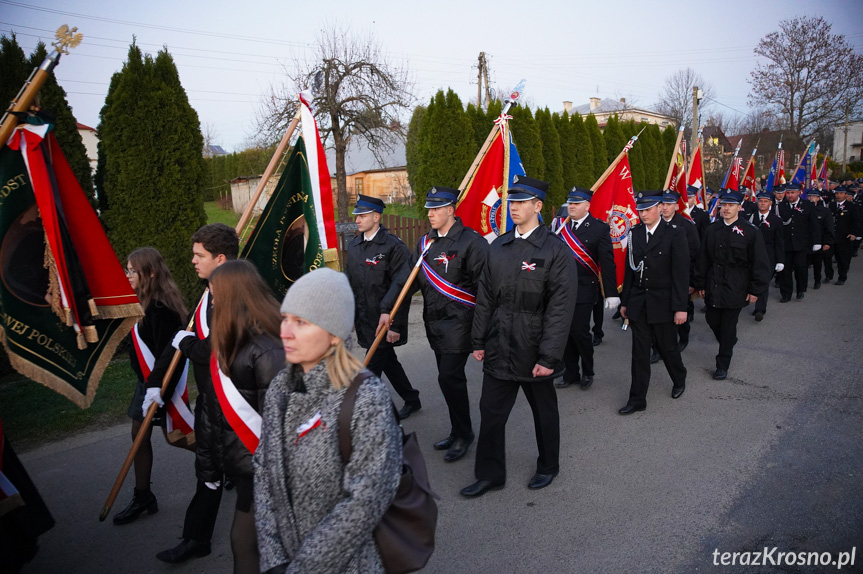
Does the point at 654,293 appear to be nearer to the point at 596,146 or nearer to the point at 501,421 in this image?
the point at 501,421

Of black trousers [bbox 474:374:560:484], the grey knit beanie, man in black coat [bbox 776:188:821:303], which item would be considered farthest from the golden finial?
man in black coat [bbox 776:188:821:303]

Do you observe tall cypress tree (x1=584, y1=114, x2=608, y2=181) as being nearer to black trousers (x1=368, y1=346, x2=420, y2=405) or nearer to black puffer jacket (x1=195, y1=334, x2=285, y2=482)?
black trousers (x1=368, y1=346, x2=420, y2=405)

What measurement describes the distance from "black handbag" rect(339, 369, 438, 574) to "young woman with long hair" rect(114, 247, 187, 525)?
243 cm

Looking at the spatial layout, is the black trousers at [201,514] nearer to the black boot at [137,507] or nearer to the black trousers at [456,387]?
the black boot at [137,507]

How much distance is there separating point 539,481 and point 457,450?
817 millimetres

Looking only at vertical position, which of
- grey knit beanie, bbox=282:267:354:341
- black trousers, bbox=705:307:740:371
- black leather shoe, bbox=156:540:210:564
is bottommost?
black leather shoe, bbox=156:540:210:564

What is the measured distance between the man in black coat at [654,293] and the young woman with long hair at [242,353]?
403 centimetres

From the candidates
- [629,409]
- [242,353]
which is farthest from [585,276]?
[242,353]

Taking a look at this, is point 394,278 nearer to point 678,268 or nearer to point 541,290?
point 541,290

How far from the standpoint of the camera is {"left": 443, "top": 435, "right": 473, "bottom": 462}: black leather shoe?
15.9 feet

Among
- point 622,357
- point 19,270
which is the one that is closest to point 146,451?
point 19,270

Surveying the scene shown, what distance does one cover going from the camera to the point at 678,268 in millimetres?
5840

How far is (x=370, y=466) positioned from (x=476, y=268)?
320cm

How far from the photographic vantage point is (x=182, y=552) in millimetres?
3482
